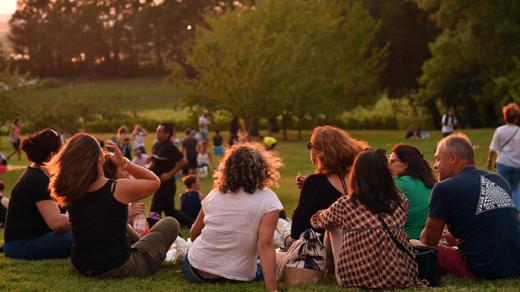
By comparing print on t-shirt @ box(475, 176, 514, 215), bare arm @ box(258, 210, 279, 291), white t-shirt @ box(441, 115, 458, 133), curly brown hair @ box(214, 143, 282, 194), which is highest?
curly brown hair @ box(214, 143, 282, 194)

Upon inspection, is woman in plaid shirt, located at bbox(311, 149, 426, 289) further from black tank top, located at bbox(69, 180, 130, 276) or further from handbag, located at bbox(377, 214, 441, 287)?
black tank top, located at bbox(69, 180, 130, 276)

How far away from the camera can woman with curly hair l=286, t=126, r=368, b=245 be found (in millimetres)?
7043

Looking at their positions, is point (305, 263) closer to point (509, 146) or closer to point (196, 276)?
point (196, 276)

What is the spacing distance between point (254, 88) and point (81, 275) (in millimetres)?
38630

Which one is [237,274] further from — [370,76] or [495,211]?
[370,76]

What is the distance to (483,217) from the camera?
6.76 m

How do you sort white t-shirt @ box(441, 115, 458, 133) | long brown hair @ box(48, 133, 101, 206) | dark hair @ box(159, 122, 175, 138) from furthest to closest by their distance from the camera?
white t-shirt @ box(441, 115, 458, 133) < dark hair @ box(159, 122, 175, 138) < long brown hair @ box(48, 133, 101, 206)

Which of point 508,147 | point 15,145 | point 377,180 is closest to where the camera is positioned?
point 377,180

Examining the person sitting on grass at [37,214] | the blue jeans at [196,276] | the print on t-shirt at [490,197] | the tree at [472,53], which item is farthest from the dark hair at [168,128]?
the tree at [472,53]

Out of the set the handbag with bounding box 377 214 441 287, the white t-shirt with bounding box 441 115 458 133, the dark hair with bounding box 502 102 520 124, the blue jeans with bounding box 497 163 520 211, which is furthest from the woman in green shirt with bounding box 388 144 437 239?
the white t-shirt with bounding box 441 115 458 133

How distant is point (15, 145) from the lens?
111ft

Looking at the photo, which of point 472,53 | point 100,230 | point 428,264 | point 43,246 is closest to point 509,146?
point 428,264

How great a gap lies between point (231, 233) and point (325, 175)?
926 millimetres

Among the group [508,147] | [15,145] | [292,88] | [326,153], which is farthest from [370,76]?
[326,153]
